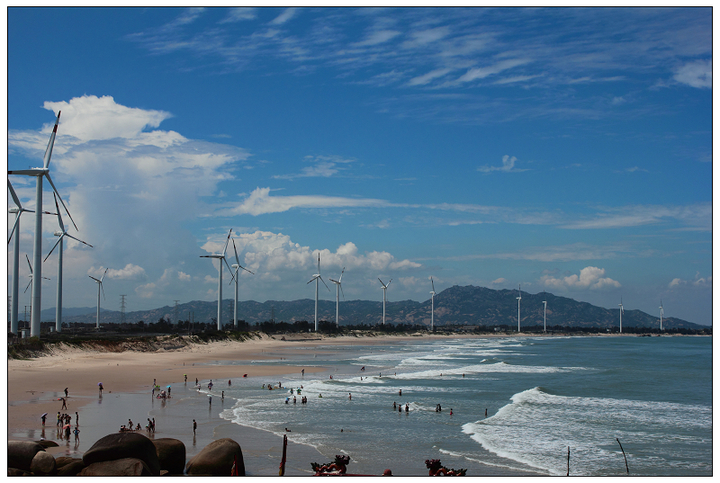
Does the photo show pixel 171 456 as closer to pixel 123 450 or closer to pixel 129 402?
pixel 123 450

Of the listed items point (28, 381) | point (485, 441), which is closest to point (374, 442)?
Result: point (485, 441)

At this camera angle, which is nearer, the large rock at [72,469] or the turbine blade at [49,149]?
the large rock at [72,469]

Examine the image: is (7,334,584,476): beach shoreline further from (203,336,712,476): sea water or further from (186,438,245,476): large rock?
(203,336,712,476): sea water

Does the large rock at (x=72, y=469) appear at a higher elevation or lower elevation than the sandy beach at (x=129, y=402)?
higher

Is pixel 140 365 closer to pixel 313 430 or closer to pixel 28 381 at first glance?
pixel 28 381

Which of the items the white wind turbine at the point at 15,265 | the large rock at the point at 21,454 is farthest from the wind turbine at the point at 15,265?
the large rock at the point at 21,454

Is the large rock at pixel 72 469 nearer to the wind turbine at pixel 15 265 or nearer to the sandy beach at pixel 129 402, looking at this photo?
the sandy beach at pixel 129 402

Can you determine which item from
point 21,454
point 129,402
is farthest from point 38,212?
point 21,454
